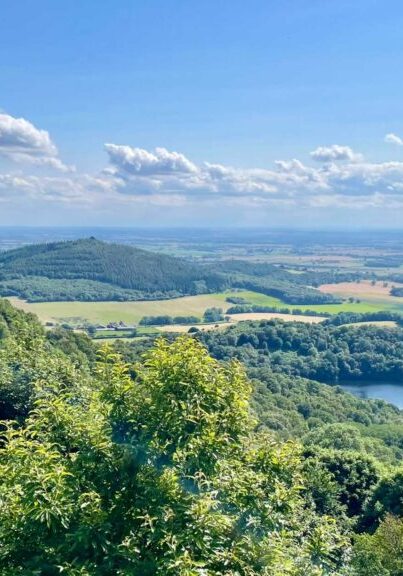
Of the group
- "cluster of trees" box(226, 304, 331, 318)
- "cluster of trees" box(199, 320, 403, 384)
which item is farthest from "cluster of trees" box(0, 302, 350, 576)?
"cluster of trees" box(226, 304, 331, 318)

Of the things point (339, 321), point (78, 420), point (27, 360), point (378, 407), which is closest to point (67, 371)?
point (27, 360)

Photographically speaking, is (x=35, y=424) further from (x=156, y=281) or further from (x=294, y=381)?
(x=156, y=281)

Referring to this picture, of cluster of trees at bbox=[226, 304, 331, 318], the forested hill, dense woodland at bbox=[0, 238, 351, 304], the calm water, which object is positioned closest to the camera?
the calm water

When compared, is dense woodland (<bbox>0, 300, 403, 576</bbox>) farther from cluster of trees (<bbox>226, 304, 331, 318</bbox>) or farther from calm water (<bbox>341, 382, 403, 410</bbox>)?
cluster of trees (<bbox>226, 304, 331, 318</bbox>)

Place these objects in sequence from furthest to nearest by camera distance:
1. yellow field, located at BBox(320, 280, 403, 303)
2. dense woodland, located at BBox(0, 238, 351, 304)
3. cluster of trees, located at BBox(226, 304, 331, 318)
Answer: yellow field, located at BBox(320, 280, 403, 303) < dense woodland, located at BBox(0, 238, 351, 304) < cluster of trees, located at BBox(226, 304, 331, 318)

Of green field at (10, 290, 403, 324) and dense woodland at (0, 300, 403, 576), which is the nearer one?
dense woodland at (0, 300, 403, 576)

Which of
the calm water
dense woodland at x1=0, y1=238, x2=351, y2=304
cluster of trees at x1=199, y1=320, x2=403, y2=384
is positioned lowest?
the calm water
